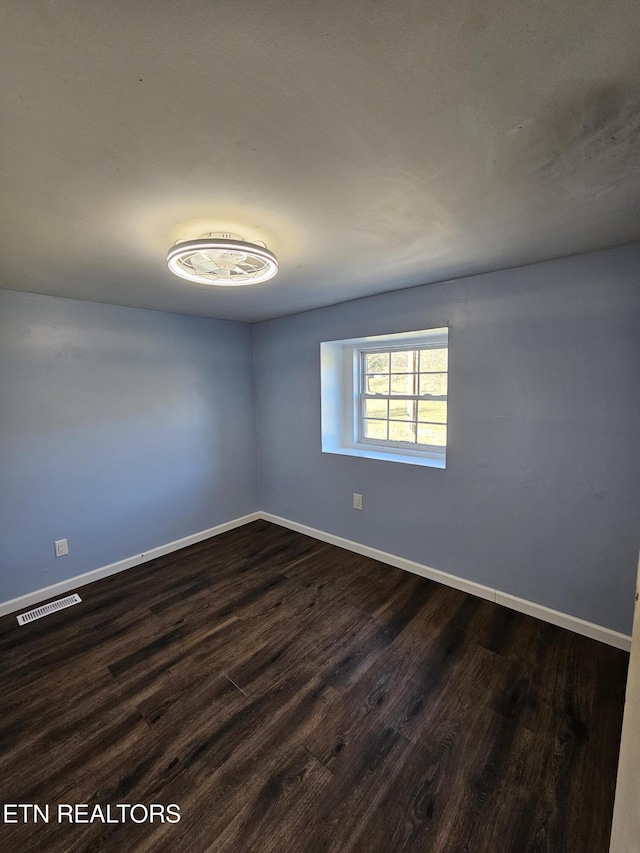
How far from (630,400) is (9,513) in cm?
378

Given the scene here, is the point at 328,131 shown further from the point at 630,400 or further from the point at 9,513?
the point at 9,513

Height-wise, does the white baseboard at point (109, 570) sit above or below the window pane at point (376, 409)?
below

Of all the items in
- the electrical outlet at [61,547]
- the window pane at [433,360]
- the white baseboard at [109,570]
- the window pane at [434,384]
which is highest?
the window pane at [433,360]

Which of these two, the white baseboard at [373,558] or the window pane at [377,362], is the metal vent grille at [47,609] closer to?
the white baseboard at [373,558]

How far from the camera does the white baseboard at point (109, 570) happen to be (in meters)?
2.37

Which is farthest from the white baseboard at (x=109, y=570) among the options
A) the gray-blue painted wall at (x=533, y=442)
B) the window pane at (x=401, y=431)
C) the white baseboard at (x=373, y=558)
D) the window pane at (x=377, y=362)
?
the window pane at (x=377, y=362)

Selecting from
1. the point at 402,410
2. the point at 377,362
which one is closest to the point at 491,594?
the point at 402,410

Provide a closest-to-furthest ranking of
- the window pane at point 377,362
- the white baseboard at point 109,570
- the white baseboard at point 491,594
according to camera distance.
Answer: the white baseboard at point 491,594 → the white baseboard at point 109,570 → the window pane at point 377,362

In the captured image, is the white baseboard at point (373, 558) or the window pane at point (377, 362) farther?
the window pane at point (377, 362)

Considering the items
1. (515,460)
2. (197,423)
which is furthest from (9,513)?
(515,460)

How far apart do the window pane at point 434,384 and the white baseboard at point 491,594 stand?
1.35 m

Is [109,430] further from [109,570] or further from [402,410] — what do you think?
[402,410]

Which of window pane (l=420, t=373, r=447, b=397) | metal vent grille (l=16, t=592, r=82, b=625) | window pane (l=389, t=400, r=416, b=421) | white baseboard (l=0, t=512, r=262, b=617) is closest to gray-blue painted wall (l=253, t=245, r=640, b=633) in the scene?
window pane (l=420, t=373, r=447, b=397)

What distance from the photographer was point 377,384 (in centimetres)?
318
